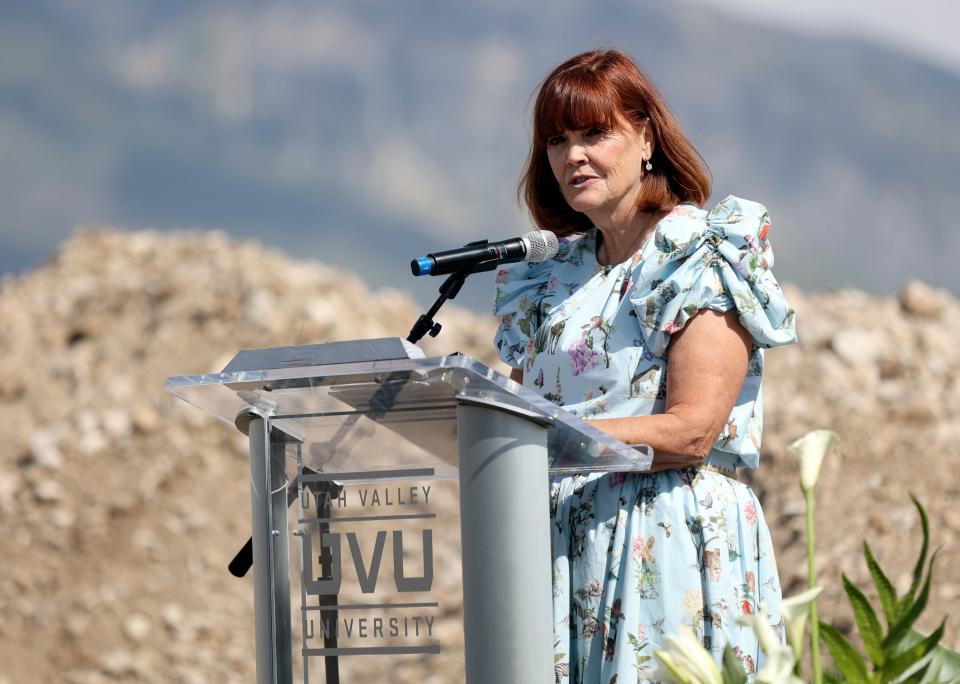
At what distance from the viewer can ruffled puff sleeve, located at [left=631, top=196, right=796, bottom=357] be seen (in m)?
1.93

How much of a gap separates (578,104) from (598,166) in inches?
4.2

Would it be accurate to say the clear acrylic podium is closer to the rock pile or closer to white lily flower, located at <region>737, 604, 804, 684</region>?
white lily flower, located at <region>737, 604, 804, 684</region>

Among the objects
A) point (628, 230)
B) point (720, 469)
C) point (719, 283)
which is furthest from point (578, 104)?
point (720, 469)

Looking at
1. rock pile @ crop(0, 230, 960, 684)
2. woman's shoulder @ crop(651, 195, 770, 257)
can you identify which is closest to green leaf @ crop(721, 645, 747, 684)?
woman's shoulder @ crop(651, 195, 770, 257)

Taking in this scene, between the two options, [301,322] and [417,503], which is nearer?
[417,503]

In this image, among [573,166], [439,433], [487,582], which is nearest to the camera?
[487,582]

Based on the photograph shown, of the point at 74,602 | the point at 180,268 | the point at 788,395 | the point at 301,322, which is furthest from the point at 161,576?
the point at 788,395

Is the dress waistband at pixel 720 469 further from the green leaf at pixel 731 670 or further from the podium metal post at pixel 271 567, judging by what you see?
the green leaf at pixel 731 670

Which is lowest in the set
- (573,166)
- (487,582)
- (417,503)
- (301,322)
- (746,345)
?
(487,582)

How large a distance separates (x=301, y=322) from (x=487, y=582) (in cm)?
666

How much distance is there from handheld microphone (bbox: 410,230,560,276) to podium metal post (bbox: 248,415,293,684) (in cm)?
32

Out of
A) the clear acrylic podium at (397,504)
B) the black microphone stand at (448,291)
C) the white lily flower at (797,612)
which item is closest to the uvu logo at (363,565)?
the clear acrylic podium at (397,504)

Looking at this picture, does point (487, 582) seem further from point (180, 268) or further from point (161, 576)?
point (180, 268)

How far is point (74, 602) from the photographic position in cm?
666
